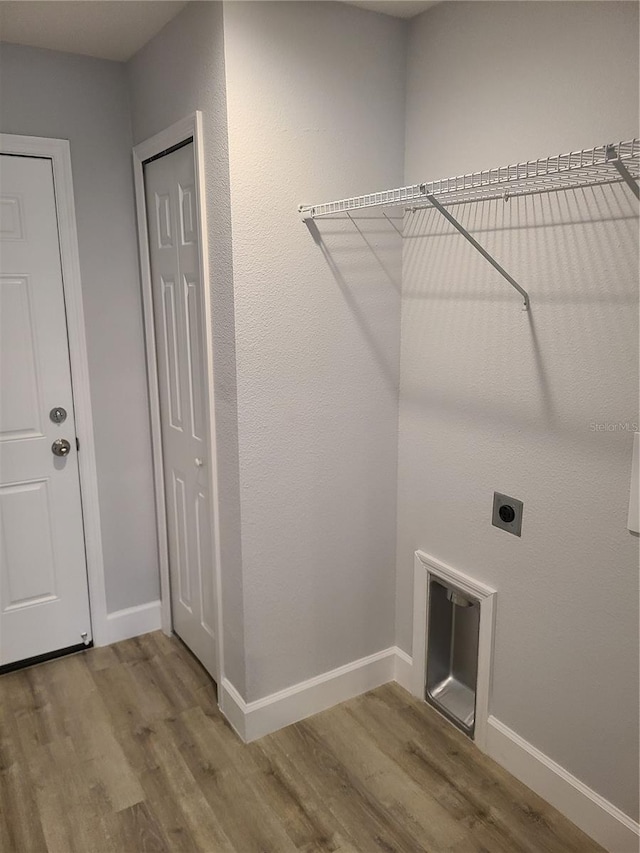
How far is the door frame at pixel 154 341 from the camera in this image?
6.81ft

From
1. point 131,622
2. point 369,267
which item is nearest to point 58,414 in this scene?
point 131,622

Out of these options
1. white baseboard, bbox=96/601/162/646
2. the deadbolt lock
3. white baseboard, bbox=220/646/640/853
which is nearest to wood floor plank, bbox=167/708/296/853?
white baseboard, bbox=220/646/640/853

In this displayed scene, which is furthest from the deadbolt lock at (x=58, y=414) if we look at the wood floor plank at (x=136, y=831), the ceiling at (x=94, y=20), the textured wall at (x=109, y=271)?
the wood floor plank at (x=136, y=831)

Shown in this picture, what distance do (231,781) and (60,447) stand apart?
139 cm

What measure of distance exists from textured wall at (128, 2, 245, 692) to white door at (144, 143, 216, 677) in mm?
103

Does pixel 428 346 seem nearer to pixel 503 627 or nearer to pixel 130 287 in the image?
pixel 503 627

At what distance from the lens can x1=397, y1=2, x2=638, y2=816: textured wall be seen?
165 centimetres

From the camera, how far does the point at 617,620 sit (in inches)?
68.4

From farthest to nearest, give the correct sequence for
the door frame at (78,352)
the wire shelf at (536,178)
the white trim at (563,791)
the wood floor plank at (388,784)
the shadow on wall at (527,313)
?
the door frame at (78,352), the wood floor plank at (388,784), the white trim at (563,791), the shadow on wall at (527,313), the wire shelf at (536,178)

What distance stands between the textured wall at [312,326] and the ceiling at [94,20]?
24 centimetres

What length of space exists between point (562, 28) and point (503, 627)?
1700 millimetres

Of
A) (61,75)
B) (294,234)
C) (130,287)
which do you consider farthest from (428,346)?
(61,75)

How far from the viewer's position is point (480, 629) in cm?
217

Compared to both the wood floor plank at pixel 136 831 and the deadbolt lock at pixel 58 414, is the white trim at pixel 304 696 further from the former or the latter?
the deadbolt lock at pixel 58 414
